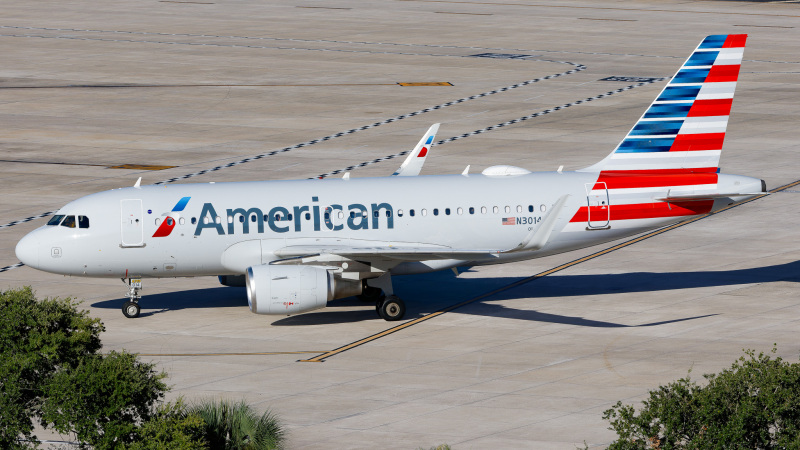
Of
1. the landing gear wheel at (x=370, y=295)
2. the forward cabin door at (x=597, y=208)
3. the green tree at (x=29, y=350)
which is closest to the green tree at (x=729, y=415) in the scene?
the green tree at (x=29, y=350)

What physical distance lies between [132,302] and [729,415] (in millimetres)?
21996

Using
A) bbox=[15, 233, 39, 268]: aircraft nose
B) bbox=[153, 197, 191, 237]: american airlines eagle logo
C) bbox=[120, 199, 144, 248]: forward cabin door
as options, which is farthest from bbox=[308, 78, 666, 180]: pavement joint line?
bbox=[15, 233, 39, 268]: aircraft nose

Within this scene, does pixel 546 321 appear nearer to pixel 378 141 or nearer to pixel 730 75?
pixel 730 75

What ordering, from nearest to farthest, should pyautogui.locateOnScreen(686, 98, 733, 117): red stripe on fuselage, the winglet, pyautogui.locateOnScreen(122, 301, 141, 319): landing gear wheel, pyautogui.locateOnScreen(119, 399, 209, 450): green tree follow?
pyautogui.locateOnScreen(119, 399, 209, 450): green tree → pyautogui.locateOnScreen(122, 301, 141, 319): landing gear wheel → pyautogui.locateOnScreen(686, 98, 733, 117): red stripe on fuselage → the winglet

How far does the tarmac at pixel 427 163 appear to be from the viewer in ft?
105

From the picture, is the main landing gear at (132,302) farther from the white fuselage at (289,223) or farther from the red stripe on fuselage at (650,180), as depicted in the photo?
the red stripe on fuselage at (650,180)

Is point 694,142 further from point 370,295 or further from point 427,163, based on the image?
point 427,163

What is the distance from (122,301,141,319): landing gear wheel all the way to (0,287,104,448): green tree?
11734mm

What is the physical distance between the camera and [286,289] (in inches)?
1414

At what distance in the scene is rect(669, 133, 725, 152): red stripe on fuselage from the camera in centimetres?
4006

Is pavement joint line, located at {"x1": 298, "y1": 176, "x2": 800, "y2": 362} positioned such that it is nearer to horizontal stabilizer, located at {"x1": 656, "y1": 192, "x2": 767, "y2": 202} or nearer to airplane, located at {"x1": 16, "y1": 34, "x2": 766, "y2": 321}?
horizontal stabilizer, located at {"x1": 656, "y1": 192, "x2": 767, "y2": 202}

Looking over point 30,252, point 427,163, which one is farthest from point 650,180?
point 427,163

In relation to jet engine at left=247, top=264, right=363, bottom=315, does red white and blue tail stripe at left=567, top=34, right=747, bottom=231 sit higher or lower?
higher

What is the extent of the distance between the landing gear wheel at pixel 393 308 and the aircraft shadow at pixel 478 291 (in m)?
0.90
